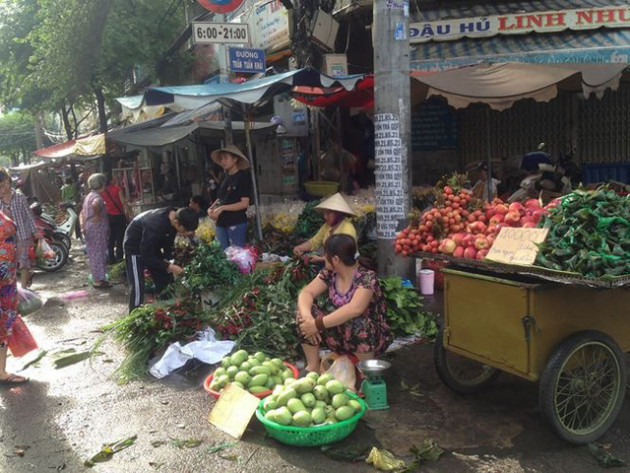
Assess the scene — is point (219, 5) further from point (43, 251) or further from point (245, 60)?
point (43, 251)

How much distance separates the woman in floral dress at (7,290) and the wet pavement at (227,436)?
159 mm

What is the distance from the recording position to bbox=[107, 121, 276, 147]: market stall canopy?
9836 millimetres

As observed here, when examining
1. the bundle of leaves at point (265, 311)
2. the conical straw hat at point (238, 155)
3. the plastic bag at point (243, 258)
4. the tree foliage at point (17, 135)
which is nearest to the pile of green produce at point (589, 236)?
the bundle of leaves at point (265, 311)

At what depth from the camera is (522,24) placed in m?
9.59

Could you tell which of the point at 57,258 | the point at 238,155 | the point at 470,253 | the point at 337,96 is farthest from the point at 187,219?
the point at 57,258

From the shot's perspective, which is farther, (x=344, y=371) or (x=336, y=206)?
(x=336, y=206)

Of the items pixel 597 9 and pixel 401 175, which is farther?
pixel 597 9

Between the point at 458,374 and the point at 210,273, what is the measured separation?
2703 mm

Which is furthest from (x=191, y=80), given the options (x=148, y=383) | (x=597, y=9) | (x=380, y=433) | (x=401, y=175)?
(x=380, y=433)

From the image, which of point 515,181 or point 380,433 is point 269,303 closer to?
point 380,433

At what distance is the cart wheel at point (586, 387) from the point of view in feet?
10.0

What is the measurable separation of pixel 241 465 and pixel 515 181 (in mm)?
6943

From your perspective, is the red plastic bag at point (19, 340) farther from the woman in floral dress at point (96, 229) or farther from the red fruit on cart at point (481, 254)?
the red fruit on cart at point (481, 254)

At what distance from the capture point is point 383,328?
4.16 m
